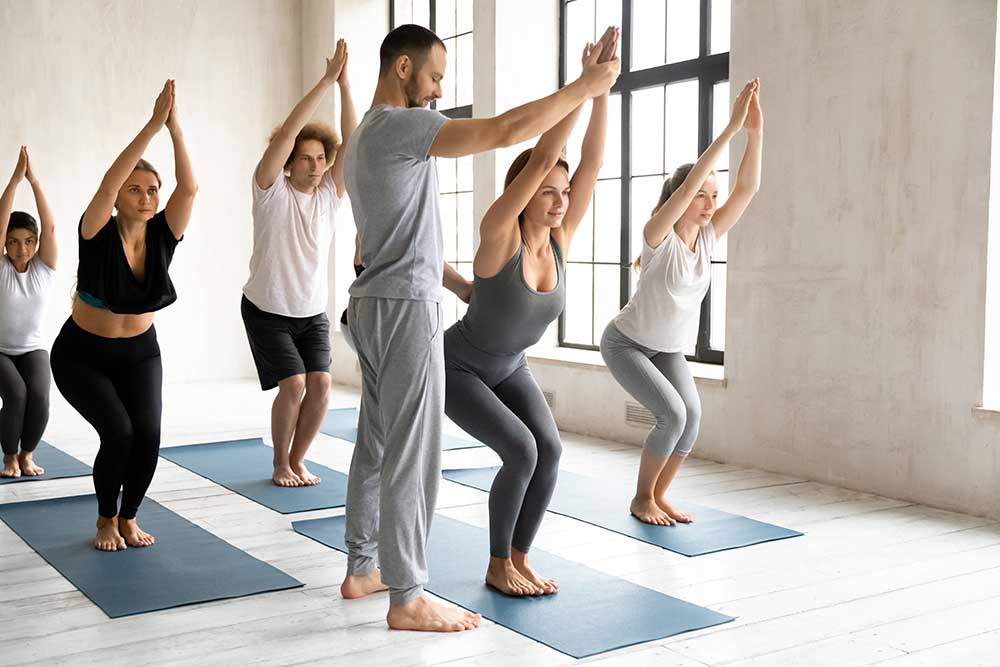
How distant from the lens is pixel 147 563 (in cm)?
337

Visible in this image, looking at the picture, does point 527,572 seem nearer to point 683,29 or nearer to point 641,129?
point 641,129

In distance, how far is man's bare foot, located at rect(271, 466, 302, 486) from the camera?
4582 millimetres

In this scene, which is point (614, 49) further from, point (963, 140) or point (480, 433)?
point (963, 140)

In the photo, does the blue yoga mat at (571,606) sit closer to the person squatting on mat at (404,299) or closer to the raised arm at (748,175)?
the person squatting on mat at (404,299)

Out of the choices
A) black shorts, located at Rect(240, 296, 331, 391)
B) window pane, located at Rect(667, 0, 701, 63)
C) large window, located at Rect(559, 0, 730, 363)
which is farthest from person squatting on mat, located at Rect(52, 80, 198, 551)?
window pane, located at Rect(667, 0, 701, 63)

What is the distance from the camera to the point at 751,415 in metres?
4.95

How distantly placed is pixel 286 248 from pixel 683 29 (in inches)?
103

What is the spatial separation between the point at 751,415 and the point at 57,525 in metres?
2.93

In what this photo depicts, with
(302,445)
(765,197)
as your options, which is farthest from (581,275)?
(302,445)

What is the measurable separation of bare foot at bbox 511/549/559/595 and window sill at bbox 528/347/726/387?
7.26ft

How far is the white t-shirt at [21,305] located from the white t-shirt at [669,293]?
259 centimetres

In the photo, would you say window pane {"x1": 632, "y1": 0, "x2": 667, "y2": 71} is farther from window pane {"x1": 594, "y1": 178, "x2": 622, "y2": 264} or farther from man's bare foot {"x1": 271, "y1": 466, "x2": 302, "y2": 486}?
man's bare foot {"x1": 271, "y1": 466, "x2": 302, "y2": 486}

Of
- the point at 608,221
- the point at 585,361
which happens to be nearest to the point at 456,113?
the point at 608,221

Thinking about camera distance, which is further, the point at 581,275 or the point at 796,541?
the point at 581,275
